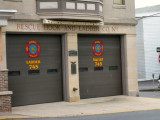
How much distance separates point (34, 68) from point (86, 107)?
348cm

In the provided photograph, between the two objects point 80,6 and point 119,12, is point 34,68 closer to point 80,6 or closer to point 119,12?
point 80,6

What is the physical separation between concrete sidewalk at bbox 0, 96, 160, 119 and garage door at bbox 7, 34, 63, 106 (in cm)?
66

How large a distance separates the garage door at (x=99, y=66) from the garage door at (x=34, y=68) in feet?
4.94

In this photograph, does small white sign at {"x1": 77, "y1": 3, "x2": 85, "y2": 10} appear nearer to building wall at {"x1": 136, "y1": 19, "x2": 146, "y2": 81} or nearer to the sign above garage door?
the sign above garage door

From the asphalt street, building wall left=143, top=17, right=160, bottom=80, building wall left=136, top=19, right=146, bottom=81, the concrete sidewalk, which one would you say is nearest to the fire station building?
Answer: the concrete sidewalk

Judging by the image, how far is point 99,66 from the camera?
21.6m

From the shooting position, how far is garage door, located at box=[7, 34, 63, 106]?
60.5ft

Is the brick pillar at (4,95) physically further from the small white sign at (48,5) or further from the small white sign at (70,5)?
the small white sign at (70,5)

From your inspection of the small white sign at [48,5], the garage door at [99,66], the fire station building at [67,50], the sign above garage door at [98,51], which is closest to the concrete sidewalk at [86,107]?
the garage door at [99,66]

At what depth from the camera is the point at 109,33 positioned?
70.8 feet

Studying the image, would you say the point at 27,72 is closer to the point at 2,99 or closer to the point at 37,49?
the point at 37,49

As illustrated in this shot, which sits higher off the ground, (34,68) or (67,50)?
(67,50)

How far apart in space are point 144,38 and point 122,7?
24.2 m

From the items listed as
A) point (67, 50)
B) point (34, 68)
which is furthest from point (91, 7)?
point (34, 68)
